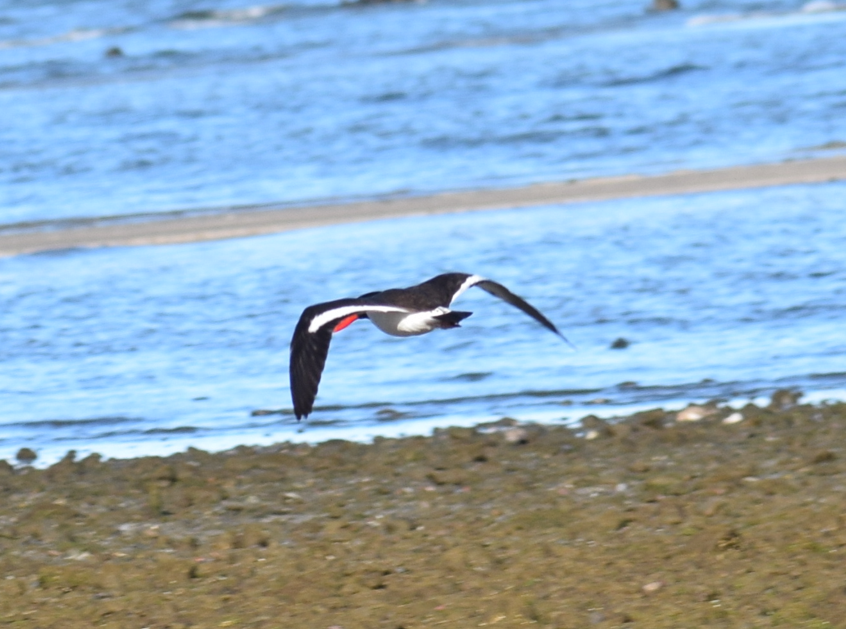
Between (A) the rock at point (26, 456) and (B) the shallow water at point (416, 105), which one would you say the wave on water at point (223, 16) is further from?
(A) the rock at point (26, 456)

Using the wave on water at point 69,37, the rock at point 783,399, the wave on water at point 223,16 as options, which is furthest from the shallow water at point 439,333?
the wave on water at point 223,16

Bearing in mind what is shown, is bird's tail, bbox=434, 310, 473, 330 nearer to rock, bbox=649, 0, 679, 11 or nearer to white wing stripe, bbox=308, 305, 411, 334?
white wing stripe, bbox=308, 305, 411, 334

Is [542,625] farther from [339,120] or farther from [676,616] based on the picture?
[339,120]

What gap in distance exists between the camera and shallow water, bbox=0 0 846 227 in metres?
17.5

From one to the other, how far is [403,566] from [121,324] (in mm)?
5948

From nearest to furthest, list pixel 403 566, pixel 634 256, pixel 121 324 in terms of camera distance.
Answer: pixel 403 566 → pixel 121 324 → pixel 634 256

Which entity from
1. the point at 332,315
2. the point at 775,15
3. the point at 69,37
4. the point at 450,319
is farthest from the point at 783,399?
the point at 69,37

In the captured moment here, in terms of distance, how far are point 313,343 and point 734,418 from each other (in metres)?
2.41

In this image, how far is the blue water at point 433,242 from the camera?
9312 millimetres

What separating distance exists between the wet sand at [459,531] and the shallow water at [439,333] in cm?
71

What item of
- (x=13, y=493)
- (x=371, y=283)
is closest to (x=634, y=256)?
(x=371, y=283)

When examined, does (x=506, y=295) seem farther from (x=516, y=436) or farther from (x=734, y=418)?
(x=734, y=418)

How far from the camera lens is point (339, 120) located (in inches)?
829

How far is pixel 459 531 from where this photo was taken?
6.50 metres
